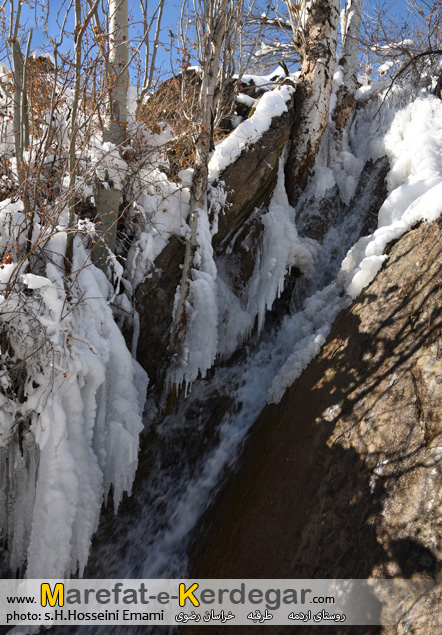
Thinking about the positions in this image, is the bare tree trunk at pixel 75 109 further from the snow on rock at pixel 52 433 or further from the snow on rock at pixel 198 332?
the snow on rock at pixel 198 332

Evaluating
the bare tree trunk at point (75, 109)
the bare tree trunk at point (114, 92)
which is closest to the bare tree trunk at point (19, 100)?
the bare tree trunk at point (75, 109)

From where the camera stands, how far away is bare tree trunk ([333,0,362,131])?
6102 millimetres

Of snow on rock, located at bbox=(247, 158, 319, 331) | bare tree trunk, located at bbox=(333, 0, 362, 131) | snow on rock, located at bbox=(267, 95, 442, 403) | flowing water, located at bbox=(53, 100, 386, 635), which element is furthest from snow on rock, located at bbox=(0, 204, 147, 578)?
bare tree trunk, located at bbox=(333, 0, 362, 131)

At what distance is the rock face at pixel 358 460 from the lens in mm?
2244

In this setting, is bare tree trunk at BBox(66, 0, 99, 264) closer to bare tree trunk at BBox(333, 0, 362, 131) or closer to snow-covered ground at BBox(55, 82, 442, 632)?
snow-covered ground at BBox(55, 82, 442, 632)

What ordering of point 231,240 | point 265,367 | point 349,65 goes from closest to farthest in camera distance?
point 265,367
point 231,240
point 349,65

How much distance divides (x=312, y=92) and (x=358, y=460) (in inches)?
200

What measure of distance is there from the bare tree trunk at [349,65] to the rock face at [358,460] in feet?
11.6

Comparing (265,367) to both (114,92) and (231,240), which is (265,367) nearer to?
(231,240)

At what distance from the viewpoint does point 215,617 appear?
9.07ft

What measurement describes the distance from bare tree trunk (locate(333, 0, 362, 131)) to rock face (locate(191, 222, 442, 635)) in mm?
3527

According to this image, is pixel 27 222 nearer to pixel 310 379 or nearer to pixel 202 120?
pixel 202 120

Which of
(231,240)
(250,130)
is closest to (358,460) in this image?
(231,240)

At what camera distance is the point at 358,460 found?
2.61 m
